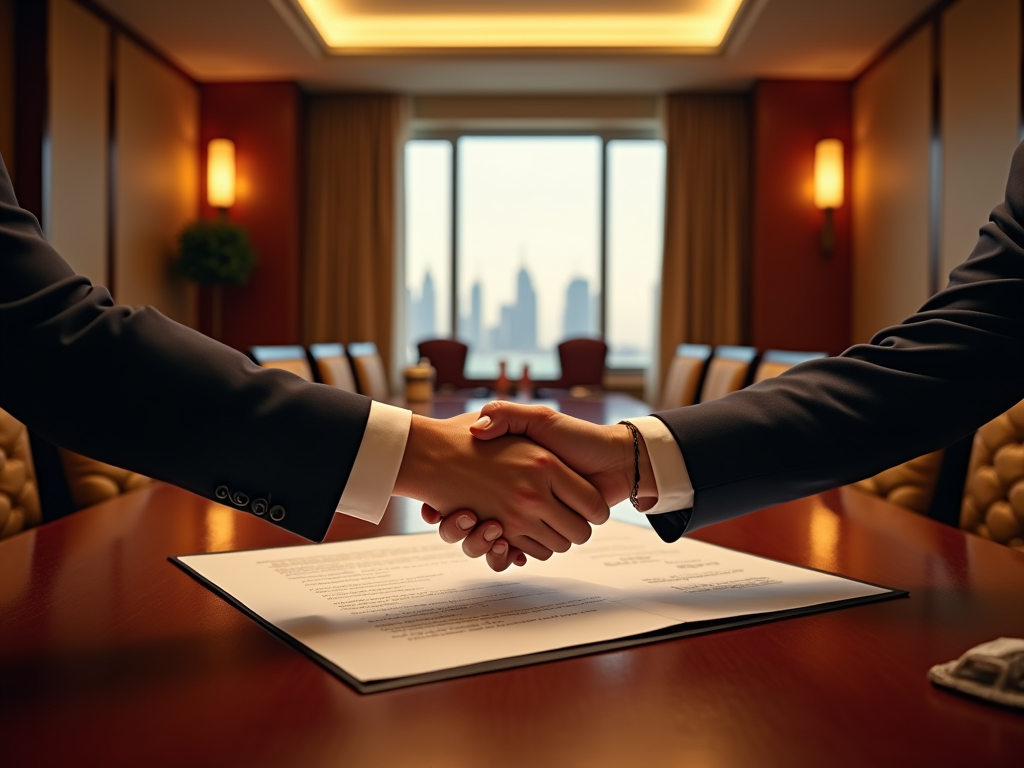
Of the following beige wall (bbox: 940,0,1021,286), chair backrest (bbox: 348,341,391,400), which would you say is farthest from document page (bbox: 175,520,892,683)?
beige wall (bbox: 940,0,1021,286)

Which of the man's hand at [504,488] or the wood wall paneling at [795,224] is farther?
the wood wall paneling at [795,224]

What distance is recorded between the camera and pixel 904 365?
0.89 metres

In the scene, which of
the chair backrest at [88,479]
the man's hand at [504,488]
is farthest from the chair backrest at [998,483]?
the chair backrest at [88,479]

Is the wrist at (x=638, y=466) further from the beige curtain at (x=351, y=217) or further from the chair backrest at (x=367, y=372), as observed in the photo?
the beige curtain at (x=351, y=217)

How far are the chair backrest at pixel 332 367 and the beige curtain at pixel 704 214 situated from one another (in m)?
2.99

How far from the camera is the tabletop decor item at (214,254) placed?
566 cm

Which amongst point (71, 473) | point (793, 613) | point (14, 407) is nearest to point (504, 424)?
point (793, 613)

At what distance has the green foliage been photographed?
566 centimetres

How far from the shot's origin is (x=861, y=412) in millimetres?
869

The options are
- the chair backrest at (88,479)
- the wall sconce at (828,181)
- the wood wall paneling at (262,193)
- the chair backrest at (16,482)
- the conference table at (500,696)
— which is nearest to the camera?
the conference table at (500,696)

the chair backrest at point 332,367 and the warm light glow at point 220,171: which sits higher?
the warm light glow at point 220,171

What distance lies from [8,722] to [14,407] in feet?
1.03

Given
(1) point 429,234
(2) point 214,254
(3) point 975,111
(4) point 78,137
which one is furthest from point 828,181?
(4) point 78,137

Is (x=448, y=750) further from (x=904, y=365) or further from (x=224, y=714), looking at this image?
(x=904, y=365)
